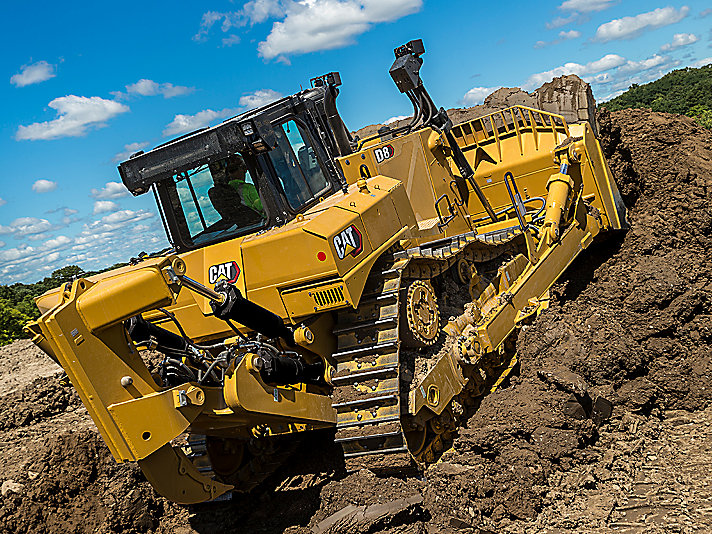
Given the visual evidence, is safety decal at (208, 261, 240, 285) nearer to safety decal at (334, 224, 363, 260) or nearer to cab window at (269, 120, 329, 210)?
cab window at (269, 120, 329, 210)

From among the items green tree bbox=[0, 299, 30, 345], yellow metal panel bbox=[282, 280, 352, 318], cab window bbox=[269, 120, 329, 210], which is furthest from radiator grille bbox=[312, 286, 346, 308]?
green tree bbox=[0, 299, 30, 345]

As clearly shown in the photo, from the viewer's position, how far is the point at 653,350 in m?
7.37

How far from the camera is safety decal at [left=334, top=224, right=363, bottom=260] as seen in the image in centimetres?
554

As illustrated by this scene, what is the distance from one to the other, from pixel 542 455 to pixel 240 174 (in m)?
3.54

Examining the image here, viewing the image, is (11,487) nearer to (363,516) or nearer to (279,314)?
(279,314)

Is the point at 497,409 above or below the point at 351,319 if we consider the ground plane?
below

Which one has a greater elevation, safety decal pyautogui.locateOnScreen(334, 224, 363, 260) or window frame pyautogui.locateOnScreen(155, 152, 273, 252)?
window frame pyautogui.locateOnScreen(155, 152, 273, 252)

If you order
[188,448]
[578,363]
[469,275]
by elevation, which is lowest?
[578,363]

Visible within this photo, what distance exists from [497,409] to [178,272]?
3.43 m

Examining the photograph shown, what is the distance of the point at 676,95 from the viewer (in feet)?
157

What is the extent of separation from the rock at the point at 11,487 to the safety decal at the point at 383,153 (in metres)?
5.06

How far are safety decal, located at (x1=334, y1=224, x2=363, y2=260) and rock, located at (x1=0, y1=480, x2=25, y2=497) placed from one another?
381 cm

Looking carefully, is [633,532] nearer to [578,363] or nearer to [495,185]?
[578,363]

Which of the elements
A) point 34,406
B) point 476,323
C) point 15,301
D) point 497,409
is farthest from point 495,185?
point 15,301
